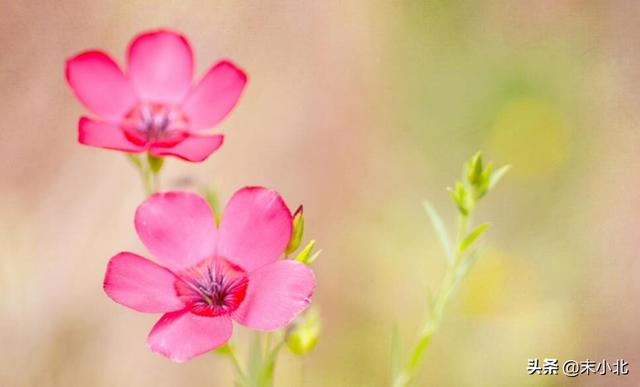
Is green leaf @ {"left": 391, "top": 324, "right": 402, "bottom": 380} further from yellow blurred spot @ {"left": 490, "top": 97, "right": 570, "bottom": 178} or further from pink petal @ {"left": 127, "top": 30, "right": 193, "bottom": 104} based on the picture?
yellow blurred spot @ {"left": 490, "top": 97, "right": 570, "bottom": 178}

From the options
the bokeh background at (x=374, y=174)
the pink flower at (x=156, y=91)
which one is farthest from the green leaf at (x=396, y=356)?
the bokeh background at (x=374, y=174)

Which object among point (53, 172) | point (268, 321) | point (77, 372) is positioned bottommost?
point (268, 321)

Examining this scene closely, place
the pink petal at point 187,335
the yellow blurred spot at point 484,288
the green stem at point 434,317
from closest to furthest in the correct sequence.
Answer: the pink petal at point 187,335, the green stem at point 434,317, the yellow blurred spot at point 484,288

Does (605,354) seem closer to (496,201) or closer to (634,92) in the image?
(496,201)

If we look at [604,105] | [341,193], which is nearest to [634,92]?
[604,105]

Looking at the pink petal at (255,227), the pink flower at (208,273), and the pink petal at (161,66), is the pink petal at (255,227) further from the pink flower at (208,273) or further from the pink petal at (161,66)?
the pink petal at (161,66)

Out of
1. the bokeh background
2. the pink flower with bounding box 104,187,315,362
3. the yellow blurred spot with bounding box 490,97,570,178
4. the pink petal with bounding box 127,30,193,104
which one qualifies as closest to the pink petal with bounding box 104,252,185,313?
the pink flower with bounding box 104,187,315,362
